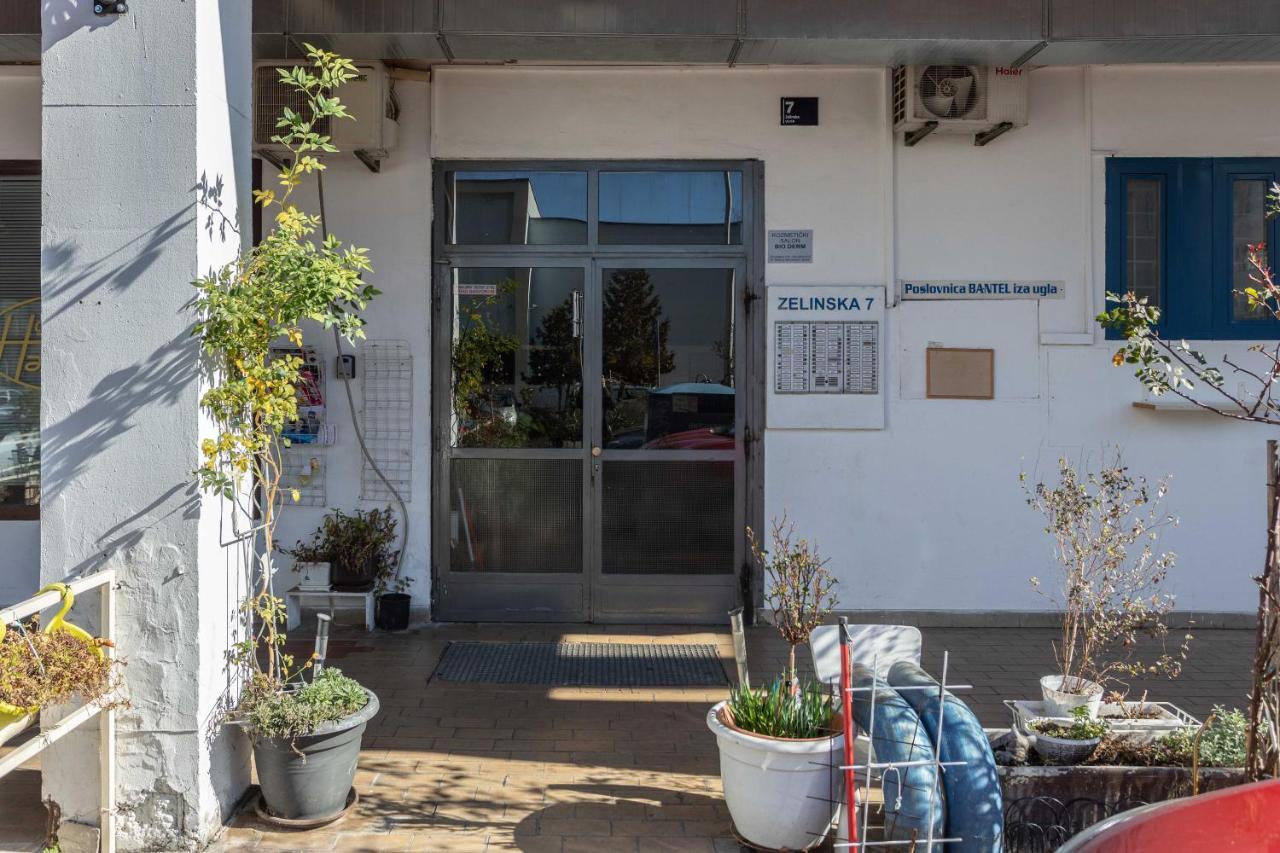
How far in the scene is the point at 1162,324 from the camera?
7062 mm

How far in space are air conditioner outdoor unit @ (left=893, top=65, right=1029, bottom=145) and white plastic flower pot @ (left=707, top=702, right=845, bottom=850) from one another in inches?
173

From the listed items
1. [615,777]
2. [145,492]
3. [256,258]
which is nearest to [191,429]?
[145,492]

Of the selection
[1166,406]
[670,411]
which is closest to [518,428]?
[670,411]

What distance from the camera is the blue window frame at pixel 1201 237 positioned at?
23.2 ft

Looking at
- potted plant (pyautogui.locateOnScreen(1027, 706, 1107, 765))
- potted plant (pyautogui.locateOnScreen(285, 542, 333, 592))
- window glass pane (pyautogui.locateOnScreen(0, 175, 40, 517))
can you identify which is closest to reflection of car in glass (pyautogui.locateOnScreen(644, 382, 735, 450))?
potted plant (pyautogui.locateOnScreen(285, 542, 333, 592))

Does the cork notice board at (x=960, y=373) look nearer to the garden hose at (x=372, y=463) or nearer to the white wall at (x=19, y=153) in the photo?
the garden hose at (x=372, y=463)

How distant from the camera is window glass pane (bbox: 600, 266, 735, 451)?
717 centimetres

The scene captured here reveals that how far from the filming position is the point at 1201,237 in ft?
23.2

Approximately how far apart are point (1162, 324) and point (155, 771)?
6514 millimetres

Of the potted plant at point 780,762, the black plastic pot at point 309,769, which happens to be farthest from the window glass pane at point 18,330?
the potted plant at point 780,762

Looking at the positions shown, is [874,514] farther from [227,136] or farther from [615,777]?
[227,136]

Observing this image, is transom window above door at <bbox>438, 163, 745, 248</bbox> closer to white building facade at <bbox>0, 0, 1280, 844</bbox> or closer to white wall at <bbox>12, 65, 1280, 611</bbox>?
white building facade at <bbox>0, 0, 1280, 844</bbox>

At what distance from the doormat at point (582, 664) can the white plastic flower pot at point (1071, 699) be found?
2.12 m

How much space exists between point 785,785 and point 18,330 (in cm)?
614
